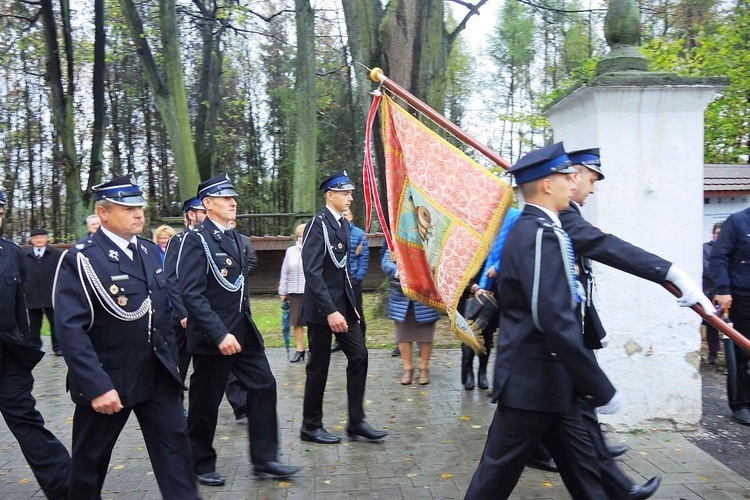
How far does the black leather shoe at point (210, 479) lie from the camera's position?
4.70 m

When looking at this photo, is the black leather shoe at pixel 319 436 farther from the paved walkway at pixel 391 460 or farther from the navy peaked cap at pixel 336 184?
the navy peaked cap at pixel 336 184

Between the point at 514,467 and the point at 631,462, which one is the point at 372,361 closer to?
the point at 631,462

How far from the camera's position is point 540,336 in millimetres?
A: 3154

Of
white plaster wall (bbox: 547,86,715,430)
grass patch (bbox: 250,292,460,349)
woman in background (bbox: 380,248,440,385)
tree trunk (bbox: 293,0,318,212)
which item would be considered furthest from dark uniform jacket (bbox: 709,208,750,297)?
tree trunk (bbox: 293,0,318,212)

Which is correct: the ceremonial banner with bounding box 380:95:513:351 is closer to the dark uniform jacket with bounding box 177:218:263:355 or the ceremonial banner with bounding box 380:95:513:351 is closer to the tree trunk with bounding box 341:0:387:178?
the dark uniform jacket with bounding box 177:218:263:355

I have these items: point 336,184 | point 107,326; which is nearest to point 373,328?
point 336,184

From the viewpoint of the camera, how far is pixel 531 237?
3.12 m

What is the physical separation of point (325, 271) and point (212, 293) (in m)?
1.08

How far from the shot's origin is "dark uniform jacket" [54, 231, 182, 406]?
3439 mm

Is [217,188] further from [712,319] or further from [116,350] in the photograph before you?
[712,319]

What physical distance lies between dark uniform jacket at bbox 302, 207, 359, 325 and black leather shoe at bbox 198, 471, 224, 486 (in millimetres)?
1396

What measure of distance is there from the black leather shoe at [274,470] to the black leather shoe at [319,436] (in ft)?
2.43

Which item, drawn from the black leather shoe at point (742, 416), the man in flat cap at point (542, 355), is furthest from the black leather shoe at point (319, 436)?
the black leather shoe at point (742, 416)

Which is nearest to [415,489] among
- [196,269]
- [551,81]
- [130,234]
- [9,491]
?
[196,269]
